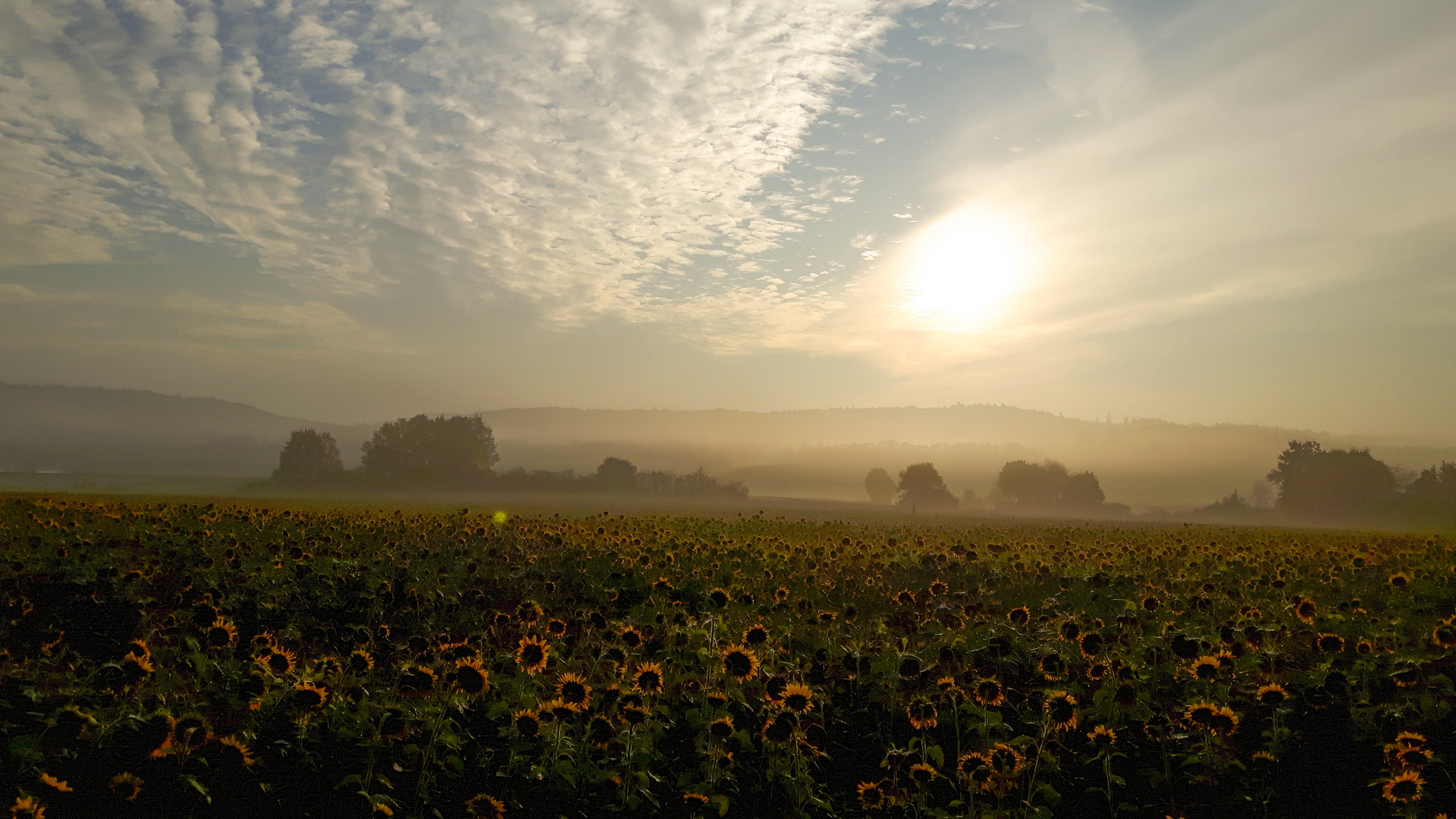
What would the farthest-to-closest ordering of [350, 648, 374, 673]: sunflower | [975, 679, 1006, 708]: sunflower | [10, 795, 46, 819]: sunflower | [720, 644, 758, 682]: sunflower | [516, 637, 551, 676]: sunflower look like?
1. [975, 679, 1006, 708]: sunflower
2. [720, 644, 758, 682]: sunflower
3. [516, 637, 551, 676]: sunflower
4. [350, 648, 374, 673]: sunflower
5. [10, 795, 46, 819]: sunflower

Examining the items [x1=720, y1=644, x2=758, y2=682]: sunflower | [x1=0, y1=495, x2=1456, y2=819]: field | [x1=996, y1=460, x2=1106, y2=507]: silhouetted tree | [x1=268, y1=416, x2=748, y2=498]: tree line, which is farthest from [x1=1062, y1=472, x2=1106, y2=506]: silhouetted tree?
[x1=720, y1=644, x2=758, y2=682]: sunflower

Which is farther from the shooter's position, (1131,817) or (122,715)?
(1131,817)

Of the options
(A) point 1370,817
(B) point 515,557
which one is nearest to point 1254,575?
(A) point 1370,817

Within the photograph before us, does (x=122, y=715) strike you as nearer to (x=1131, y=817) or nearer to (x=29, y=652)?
(x=29, y=652)

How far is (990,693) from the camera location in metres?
7.11

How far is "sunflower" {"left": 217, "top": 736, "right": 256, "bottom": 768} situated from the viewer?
5.03 metres

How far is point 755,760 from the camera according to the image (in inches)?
242

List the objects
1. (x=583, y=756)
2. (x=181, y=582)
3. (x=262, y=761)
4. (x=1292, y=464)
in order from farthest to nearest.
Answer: (x=1292, y=464), (x=181, y=582), (x=583, y=756), (x=262, y=761)

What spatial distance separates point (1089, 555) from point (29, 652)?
18.7m

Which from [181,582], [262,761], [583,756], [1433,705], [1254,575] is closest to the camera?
[262,761]

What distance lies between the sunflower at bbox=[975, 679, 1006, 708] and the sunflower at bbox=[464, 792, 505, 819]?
4.27 meters

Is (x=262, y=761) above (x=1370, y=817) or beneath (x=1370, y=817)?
above

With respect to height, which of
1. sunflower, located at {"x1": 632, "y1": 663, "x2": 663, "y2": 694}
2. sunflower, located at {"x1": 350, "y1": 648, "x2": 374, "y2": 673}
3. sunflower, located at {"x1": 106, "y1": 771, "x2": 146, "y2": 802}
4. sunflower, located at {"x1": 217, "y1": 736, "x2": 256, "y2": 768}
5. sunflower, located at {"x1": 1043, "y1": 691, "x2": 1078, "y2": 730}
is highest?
sunflower, located at {"x1": 350, "y1": 648, "x2": 374, "y2": 673}

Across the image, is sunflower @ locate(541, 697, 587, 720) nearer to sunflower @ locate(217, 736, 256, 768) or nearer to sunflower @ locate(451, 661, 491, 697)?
sunflower @ locate(451, 661, 491, 697)
